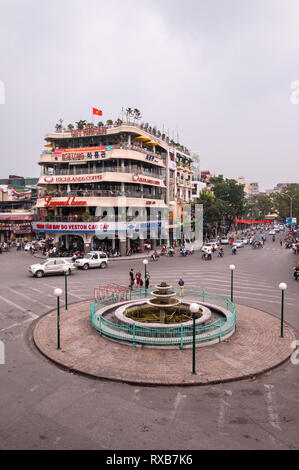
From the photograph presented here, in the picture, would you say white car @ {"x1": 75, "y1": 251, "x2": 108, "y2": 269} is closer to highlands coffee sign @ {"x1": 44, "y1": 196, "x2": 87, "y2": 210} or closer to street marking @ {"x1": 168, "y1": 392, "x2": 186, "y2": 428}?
highlands coffee sign @ {"x1": 44, "y1": 196, "x2": 87, "y2": 210}

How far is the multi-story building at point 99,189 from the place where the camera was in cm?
3988

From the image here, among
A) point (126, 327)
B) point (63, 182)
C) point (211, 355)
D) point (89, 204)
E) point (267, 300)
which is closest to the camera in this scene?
point (211, 355)

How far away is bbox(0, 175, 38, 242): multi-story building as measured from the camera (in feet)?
179

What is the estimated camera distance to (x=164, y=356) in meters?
10.8

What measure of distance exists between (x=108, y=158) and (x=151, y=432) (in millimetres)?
36998

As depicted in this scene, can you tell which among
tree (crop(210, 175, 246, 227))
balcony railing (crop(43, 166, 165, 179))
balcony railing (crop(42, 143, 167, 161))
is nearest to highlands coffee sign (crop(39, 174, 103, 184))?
balcony railing (crop(43, 166, 165, 179))

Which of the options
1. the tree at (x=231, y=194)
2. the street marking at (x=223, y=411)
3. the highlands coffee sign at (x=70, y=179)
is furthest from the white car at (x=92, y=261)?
the tree at (x=231, y=194)

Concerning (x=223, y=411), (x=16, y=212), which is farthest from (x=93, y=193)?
(x=223, y=411)

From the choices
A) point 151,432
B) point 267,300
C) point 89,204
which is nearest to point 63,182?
point 89,204

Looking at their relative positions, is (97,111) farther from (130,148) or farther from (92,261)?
(92,261)

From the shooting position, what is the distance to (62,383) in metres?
9.06

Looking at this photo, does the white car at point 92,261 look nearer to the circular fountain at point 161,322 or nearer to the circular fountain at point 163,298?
the circular fountain at point 161,322

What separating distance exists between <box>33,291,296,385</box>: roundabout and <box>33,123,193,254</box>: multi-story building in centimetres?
2593
